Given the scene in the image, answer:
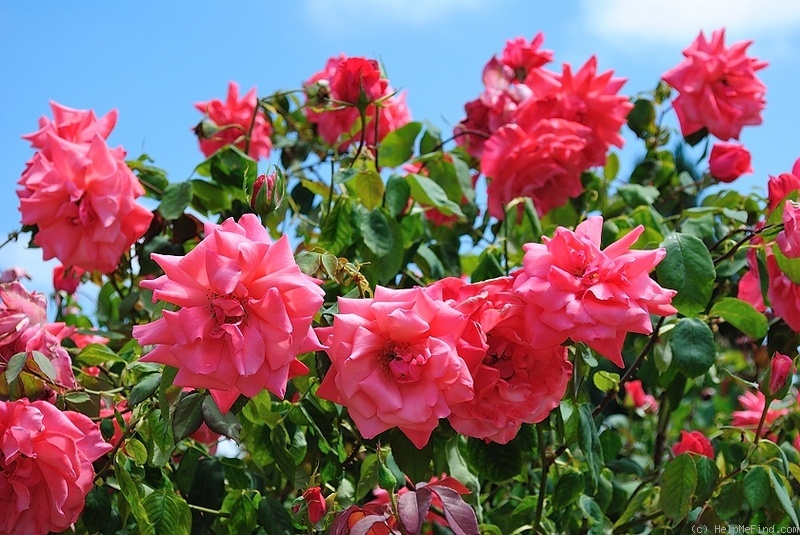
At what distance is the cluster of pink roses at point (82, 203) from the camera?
5.04ft

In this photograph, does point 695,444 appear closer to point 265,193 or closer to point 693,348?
point 693,348

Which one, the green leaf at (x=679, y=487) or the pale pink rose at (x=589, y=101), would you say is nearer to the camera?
the green leaf at (x=679, y=487)

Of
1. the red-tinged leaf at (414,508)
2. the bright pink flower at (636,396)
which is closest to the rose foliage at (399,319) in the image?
the red-tinged leaf at (414,508)

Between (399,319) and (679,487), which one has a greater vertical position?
(399,319)

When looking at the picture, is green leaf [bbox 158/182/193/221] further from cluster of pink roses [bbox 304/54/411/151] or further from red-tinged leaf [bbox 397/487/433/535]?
red-tinged leaf [bbox 397/487/433/535]

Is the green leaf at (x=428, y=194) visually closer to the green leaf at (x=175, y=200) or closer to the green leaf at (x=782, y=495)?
the green leaf at (x=175, y=200)

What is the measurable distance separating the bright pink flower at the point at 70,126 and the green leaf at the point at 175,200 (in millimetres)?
159

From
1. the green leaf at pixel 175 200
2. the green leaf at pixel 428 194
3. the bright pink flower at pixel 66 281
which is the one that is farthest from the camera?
the bright pink flower at pixel 66 281

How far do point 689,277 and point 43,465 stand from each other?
919mm

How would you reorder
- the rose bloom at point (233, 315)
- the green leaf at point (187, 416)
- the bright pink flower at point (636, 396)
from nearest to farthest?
the rose bloom at point (233, 315) → the green leaf at point (187, 416) → the bright pink flower at point (636, 396)

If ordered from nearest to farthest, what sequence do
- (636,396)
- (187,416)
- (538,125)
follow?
(187,416), (538,125), (636,396)

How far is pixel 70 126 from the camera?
1.63 meters

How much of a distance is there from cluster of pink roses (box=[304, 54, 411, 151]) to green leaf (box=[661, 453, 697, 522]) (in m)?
0.70

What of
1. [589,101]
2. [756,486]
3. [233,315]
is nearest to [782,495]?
[756,486]
